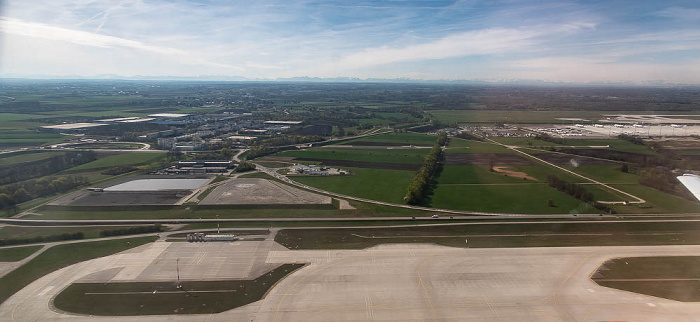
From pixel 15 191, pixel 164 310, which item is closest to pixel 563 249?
pixel 164 310

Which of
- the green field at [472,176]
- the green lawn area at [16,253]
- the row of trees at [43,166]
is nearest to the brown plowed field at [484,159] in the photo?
the green field at [472,176]

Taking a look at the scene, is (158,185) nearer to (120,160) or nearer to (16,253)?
(120,160)

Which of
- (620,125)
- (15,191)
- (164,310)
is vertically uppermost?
(620,125)

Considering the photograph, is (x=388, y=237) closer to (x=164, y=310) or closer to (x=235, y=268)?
(x=235, y=268)

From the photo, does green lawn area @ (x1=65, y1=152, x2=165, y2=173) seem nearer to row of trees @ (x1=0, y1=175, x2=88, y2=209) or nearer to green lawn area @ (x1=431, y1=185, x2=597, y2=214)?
row of trees @ (x1=0, y1=175, x2=88, y2=209)

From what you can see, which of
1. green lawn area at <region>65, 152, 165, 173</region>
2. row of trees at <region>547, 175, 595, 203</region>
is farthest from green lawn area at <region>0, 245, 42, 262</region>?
row of trees at <region>547, 175, 595, 203</region>

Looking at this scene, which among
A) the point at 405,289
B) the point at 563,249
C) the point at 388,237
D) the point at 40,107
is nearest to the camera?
the point at 405,289

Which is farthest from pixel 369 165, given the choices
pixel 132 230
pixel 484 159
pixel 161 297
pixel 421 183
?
pixel 161 297
